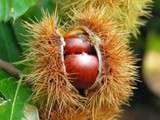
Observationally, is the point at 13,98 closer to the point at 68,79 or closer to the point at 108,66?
the point at 68,79

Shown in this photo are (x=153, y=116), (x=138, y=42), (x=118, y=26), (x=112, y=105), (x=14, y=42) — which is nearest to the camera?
(x=112, y=105)

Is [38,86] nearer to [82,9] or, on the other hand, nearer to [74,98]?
[74,98]

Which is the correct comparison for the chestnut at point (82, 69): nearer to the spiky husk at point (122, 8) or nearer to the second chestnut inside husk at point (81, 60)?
the second chestnut inside husk at point (81, 60)

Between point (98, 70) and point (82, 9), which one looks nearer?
point (98, 70)

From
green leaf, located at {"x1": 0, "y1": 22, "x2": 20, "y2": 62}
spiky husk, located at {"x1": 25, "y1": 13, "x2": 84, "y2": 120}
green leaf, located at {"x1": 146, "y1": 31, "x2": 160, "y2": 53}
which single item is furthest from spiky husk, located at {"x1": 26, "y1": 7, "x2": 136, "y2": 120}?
green leaf, located at {"x1": 146, "y1": 31, "x2": 160, "y2": 53}

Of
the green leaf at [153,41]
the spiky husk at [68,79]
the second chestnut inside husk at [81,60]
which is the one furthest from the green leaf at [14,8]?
the green leaf at [153,41]

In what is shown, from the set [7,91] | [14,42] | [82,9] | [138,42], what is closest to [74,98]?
[7,91]

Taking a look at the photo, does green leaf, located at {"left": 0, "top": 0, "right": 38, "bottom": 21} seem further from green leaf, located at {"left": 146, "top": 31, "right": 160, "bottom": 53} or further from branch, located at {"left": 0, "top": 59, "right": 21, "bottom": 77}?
green leaf, located at {"left": 146, "top": 31, "right": 160, "bottom": 53}
